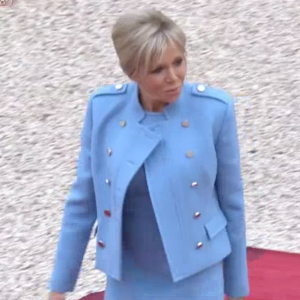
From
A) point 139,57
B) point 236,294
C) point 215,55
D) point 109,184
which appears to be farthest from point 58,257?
point 215,55

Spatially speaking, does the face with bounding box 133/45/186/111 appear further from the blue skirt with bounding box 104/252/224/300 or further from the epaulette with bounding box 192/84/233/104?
the blue skirt with bounding box 104/252/224/300

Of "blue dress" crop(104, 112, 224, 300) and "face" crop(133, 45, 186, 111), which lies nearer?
"face" crop(133, 45, 186, 111)

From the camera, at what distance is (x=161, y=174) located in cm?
248

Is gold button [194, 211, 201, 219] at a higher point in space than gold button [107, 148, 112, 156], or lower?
lower

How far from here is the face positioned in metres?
2.36

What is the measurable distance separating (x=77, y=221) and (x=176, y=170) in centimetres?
45

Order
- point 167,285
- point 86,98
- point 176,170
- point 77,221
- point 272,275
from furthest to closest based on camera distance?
point 86,98, point 272,275, point 77,221, point 167,285, point 176,170

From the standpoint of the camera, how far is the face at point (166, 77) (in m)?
2.36

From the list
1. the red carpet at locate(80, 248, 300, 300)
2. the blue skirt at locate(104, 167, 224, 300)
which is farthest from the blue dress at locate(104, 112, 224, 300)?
the red carpet at locate(80, 248, 300, 300)

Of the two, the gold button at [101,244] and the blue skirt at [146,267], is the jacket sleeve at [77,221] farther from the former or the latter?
the blue skirt at [146,267]

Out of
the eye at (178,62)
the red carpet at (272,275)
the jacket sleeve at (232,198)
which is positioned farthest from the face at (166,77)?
the red carpet at (272,275)

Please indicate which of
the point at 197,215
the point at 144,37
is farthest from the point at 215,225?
the point at 144,37

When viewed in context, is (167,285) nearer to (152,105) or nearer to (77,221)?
(77,221)

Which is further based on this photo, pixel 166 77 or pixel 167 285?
pixel 167 285
